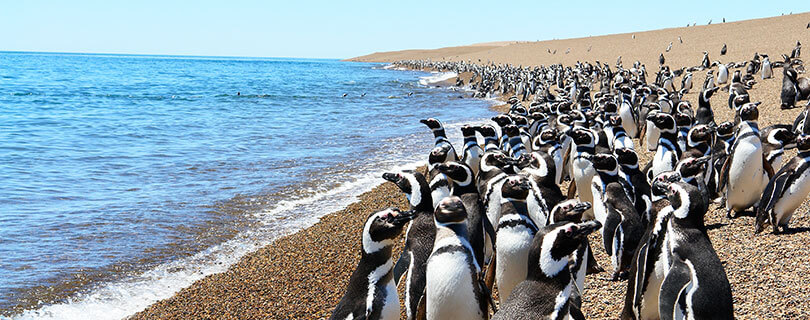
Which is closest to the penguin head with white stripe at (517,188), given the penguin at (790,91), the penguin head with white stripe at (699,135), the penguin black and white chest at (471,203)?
the penguin black and white chest at (471,203)

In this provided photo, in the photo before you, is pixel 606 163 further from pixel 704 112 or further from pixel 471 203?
pixel 704 112

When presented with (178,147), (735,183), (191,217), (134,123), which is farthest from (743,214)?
(134,123)

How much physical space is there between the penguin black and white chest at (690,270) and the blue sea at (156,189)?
514 cm

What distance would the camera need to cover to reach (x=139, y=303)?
21.3ft

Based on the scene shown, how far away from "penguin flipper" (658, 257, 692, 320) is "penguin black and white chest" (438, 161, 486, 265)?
1.65 metres

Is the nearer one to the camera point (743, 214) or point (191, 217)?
point (743, 214)

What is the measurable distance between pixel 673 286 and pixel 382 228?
1920 mm

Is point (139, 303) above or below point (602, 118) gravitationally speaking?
below

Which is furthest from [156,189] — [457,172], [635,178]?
[635,178]

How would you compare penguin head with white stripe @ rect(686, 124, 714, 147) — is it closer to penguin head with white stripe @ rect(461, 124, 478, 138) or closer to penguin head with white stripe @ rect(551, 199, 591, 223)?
penguin head with white stripe @ rect(461, 124, 478, 138)

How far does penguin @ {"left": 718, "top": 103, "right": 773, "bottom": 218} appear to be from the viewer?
7.30 m

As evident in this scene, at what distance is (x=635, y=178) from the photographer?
6590mm

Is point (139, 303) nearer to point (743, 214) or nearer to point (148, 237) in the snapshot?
point (148, 237)

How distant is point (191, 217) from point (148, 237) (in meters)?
1.01
